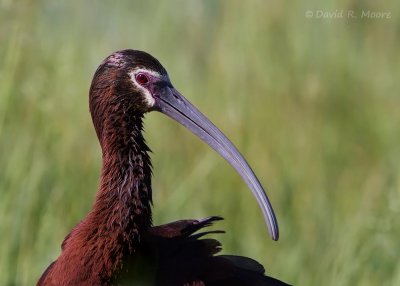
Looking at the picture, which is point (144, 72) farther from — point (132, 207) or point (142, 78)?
point (132, 207)

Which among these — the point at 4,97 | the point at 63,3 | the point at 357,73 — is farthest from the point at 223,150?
the point at 357,73

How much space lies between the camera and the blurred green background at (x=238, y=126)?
6.02 meters

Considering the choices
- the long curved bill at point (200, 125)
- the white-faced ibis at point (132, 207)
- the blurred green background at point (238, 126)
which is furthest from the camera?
the blurred green background at point (238, 126)

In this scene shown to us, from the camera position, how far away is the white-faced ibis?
4.56m

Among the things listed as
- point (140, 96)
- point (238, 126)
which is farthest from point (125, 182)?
point (238, 126)

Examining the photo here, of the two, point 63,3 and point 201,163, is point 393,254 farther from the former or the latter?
point 63,3

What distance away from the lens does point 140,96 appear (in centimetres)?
467

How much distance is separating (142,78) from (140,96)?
2.6 inches

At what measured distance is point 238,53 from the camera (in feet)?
24.6

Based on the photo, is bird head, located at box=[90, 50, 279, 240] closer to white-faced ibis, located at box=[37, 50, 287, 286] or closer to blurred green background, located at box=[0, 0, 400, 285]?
white-faced ibis, located at box=[37, 50, 287, 286]

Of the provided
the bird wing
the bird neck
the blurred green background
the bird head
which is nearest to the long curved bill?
the bird head

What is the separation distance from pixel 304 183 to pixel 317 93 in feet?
2.36

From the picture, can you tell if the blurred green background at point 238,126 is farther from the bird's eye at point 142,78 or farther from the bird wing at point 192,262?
the bird's eye at point 142,78

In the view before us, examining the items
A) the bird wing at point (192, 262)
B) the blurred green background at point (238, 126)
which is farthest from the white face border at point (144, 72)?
the blurred green background at point (238, 126)
